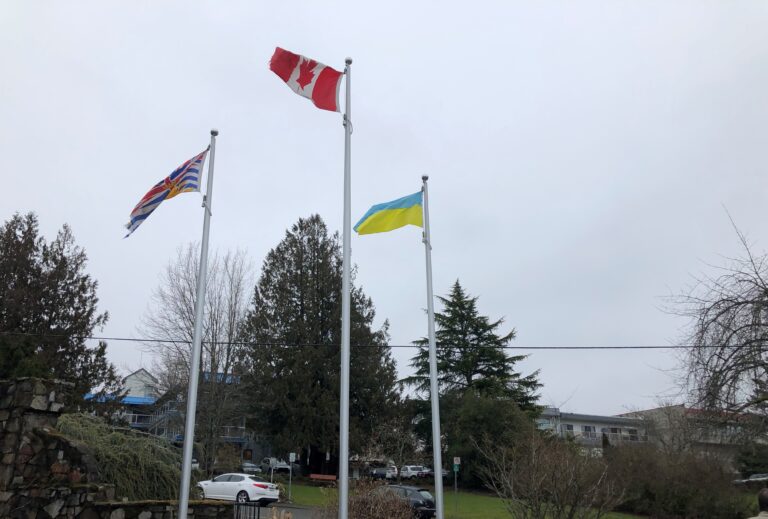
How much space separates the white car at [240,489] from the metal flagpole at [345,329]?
64.4 feet

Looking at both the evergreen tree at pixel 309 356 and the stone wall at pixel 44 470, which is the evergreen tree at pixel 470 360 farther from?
the stone wall at pixel 44 470

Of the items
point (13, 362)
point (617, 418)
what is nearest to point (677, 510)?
point (13, 362)

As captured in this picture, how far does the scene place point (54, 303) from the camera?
1240 inches

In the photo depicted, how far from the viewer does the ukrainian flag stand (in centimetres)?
1157

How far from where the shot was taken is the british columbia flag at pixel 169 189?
466 inches

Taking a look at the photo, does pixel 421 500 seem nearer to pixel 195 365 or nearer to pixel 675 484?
pixel 675 484

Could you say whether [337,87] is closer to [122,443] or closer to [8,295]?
[122,443]

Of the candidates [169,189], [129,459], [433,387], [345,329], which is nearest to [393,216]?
[345,329]

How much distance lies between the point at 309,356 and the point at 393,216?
111ft

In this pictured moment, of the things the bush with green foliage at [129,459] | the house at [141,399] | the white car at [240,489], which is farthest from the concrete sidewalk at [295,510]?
the house at [141,399]

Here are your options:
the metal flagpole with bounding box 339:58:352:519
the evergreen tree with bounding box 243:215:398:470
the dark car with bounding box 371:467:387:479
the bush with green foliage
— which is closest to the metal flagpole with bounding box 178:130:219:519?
the metal flagpole with bounding box 339:58:352:519

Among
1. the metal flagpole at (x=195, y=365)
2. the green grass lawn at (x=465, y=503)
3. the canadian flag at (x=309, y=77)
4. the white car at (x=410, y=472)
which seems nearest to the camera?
the metal flagpole at (x=195, y=365)

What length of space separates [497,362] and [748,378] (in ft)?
112

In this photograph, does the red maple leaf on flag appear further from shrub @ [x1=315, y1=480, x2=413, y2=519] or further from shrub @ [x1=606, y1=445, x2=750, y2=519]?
shrub @ [x1=606, y1=445, x2=750, y2=519]
